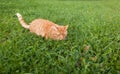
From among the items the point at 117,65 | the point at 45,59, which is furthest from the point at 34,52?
the point at 117,65

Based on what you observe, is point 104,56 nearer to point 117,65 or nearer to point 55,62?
point 117,65

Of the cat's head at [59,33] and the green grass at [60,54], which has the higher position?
the cat's head at [59,33]

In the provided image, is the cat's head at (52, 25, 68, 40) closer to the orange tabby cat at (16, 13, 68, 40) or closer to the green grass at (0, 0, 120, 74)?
the orange tabby cat at (16, 13, 68, 40)

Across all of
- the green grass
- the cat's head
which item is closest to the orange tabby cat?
the cat's head

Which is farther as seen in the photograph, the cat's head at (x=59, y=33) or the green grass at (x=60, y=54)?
the cat's head at (x=59, y=33)

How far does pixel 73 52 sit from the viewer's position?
364 cm

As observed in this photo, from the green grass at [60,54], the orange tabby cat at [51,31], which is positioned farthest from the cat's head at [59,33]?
the green grass at [60,54]

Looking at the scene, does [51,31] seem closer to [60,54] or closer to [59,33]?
[59,33]

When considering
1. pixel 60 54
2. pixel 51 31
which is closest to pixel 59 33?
pixel 51 31

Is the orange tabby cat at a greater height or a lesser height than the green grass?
greater

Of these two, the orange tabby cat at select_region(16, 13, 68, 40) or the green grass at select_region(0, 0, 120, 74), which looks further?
the orange tabby cat at select_region(16, 13, 68, 40)

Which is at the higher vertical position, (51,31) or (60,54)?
(51,31)

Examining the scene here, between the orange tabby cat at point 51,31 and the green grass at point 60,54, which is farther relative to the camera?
the orange tabby cat at point 51,31

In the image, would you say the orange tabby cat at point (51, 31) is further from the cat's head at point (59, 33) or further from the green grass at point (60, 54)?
the green grass at point (60, 54)
